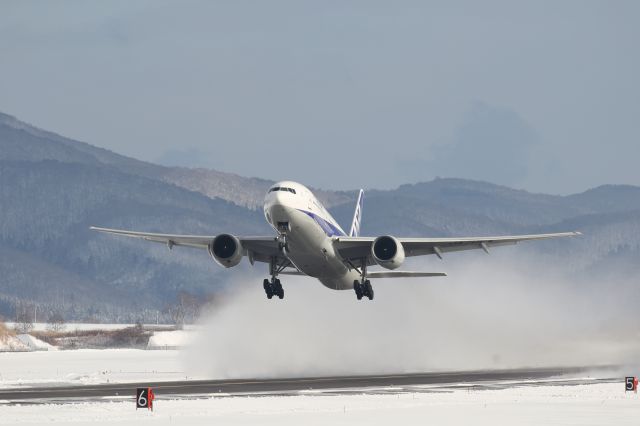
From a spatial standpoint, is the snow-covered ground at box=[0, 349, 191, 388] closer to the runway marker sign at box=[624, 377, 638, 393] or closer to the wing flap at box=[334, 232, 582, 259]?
the wing flap at box=[334, 232, 582, 259]

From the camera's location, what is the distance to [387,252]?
6600 centimetres

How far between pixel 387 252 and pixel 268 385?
9691mm

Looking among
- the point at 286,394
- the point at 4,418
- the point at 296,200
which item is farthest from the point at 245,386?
the point at 4,418

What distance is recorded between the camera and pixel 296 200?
Result: 62062mm

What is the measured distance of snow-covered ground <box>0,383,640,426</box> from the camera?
45.7 meters

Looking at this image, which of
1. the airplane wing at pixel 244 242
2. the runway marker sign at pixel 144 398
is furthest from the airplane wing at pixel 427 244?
the runway marker sign at pixel 144 398

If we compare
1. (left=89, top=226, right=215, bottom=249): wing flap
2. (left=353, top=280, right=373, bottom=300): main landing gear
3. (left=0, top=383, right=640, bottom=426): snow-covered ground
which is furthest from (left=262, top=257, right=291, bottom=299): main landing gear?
(left=0, top=383, right=640, bottom=426): snow-covered ground

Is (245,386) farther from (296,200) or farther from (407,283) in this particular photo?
(407,283)

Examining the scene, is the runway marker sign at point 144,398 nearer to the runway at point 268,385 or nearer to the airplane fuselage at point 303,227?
the runway at point 268,385

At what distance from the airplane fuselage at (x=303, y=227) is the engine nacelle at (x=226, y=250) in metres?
3.02

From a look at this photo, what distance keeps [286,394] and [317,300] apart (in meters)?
33.4

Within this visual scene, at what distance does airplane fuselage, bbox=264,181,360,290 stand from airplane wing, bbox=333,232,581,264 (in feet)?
2.21

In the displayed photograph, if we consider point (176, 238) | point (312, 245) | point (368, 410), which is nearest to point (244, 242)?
point (176, 238)

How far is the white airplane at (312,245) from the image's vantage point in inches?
2443
